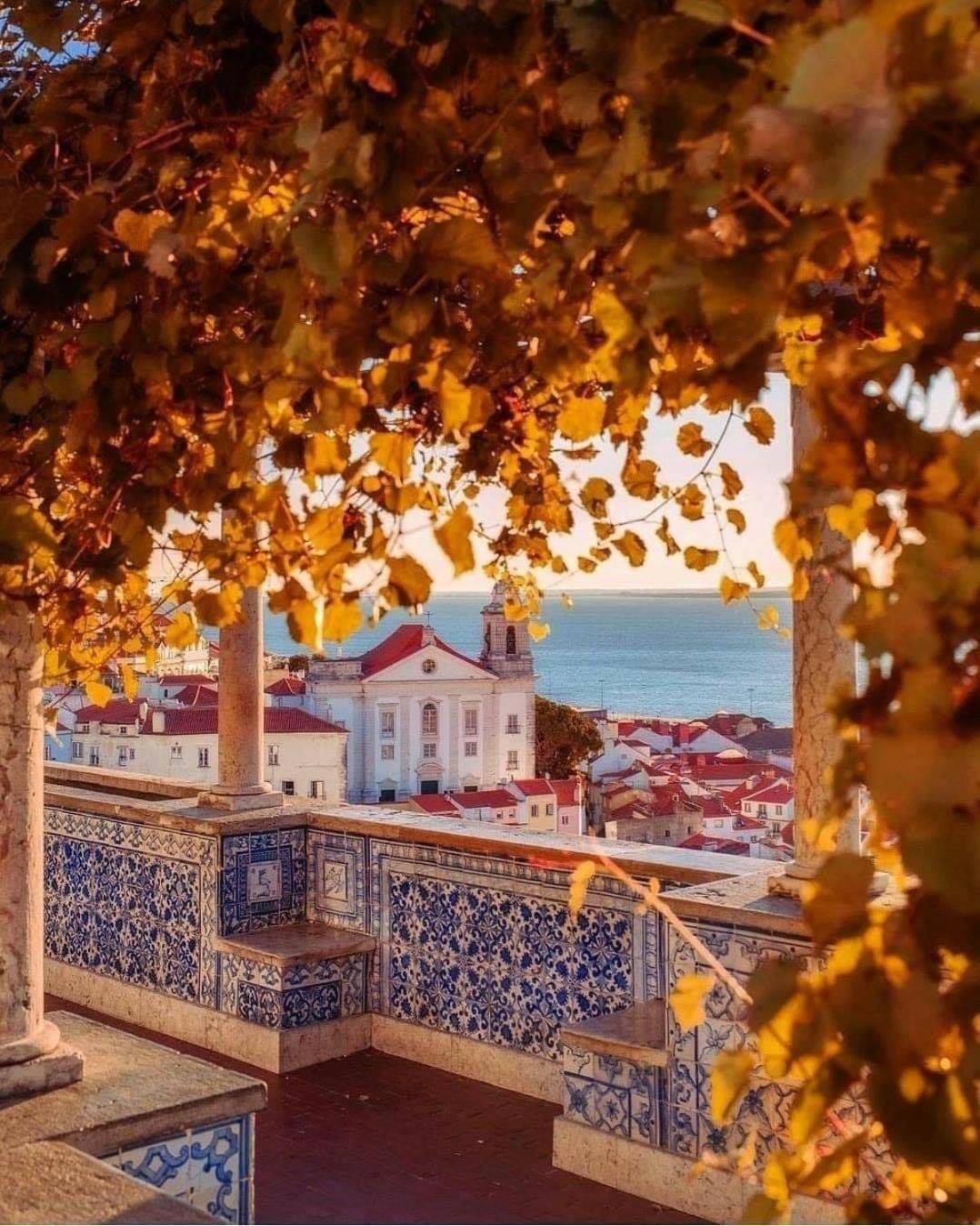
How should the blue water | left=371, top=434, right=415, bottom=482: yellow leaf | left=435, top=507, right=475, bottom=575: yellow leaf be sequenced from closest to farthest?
left=435, top=507, right=475, bottom=575: yellow leaf → left=371, top=434, right=415, bottom=482: yellow leaf → the blue water

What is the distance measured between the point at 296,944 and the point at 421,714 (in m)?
38.3

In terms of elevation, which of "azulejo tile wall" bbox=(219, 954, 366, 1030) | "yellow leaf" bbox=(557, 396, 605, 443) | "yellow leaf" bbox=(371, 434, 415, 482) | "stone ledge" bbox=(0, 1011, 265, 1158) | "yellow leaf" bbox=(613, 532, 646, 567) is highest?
"yellow leaf" bbox=(557, 396, 605, 443)

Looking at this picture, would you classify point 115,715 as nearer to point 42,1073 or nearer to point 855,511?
point 42,1073

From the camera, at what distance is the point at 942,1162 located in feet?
2.20

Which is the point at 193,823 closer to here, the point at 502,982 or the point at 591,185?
the point at 502,982

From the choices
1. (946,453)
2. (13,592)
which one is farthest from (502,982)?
(946,453)

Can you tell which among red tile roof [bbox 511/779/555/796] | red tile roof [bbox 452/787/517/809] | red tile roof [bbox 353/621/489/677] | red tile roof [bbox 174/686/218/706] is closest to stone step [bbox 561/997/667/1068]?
red tile roof [bbox 452/787/517/809]

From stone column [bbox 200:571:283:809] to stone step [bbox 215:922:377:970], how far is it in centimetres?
51

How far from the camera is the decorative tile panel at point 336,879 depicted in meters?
5.46

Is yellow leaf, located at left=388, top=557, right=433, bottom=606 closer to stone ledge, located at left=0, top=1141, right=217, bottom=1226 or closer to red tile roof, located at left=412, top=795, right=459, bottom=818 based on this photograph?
stone ledge, located at left=0, top=1141, right=217, bottom=1226

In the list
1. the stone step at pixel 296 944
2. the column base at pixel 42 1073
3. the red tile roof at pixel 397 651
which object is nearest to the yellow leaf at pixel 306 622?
the column base at pixel 42 1073

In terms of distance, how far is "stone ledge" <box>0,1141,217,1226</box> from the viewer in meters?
1.77

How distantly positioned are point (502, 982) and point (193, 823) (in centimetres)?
142

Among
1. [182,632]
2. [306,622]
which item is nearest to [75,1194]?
[182,632]
